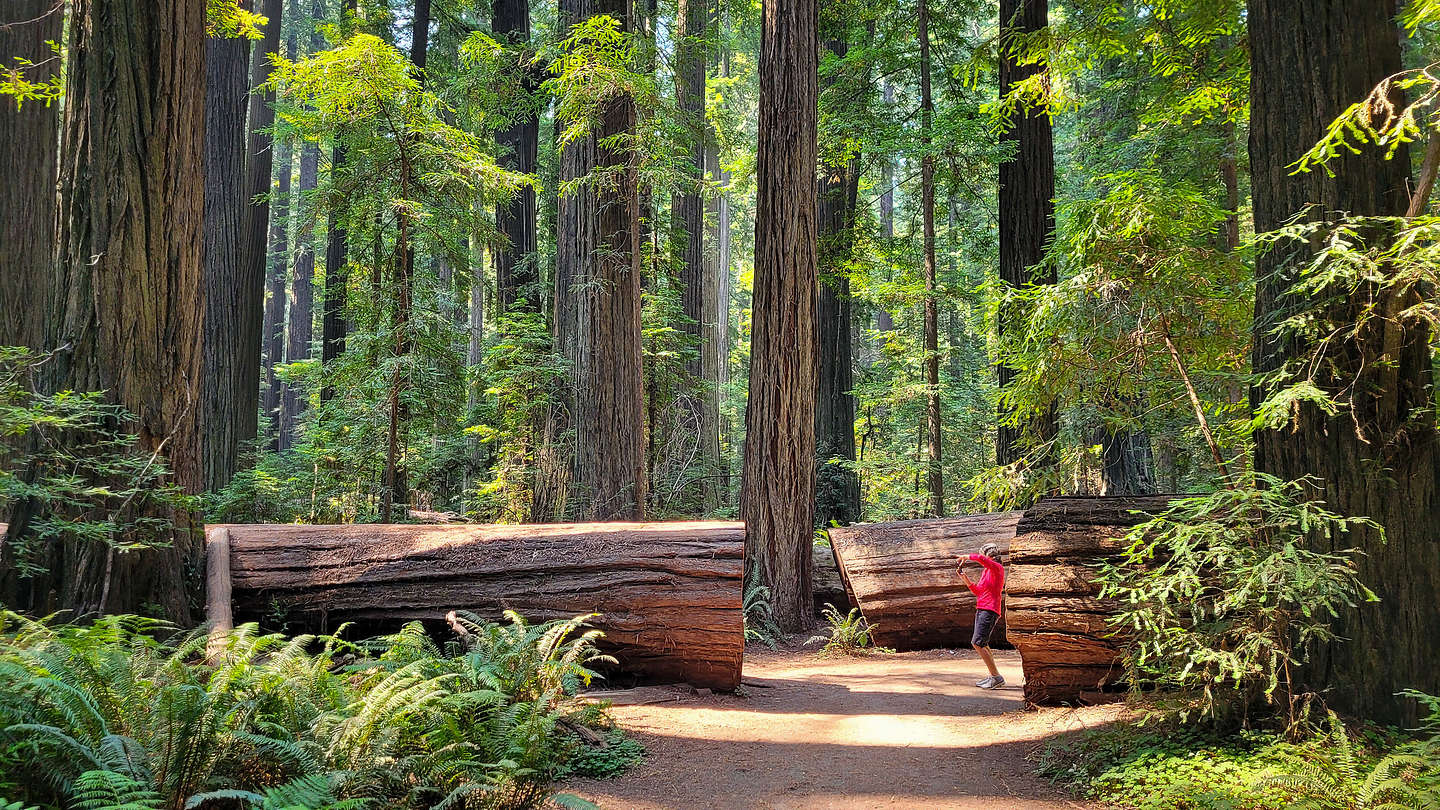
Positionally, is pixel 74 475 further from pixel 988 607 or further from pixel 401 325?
pixel 988 607

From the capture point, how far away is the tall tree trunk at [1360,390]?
14.6 feet

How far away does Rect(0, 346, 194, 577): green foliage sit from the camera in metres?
4.88

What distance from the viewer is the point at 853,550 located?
1046 centimetres

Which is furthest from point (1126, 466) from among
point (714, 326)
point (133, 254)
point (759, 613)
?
point (133, 254)

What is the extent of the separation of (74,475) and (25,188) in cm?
788

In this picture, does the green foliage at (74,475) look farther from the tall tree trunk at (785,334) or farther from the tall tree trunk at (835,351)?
the tall tree trunk at (835,351)

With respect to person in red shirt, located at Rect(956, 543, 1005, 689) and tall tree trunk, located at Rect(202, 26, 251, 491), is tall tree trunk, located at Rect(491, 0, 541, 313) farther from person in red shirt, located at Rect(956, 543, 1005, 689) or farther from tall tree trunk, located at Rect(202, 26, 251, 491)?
person in red shirt, located at Rect(956, 543, 1005, 689)

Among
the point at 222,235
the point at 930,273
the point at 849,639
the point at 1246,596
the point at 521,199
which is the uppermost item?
the point at 521,199

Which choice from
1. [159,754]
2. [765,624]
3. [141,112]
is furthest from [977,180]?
[159,754]

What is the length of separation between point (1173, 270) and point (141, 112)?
24.2 ft

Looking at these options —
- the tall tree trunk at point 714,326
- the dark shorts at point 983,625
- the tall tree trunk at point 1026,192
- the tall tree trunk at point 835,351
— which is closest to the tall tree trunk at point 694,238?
the tall tree trunk at point 714,326

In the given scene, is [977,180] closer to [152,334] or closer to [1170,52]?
[1170,52]

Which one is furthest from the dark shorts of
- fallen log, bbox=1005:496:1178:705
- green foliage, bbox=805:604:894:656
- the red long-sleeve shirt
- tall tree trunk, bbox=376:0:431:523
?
tall tree trunk, bbox=376:0:431:523

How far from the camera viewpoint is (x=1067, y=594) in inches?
235
